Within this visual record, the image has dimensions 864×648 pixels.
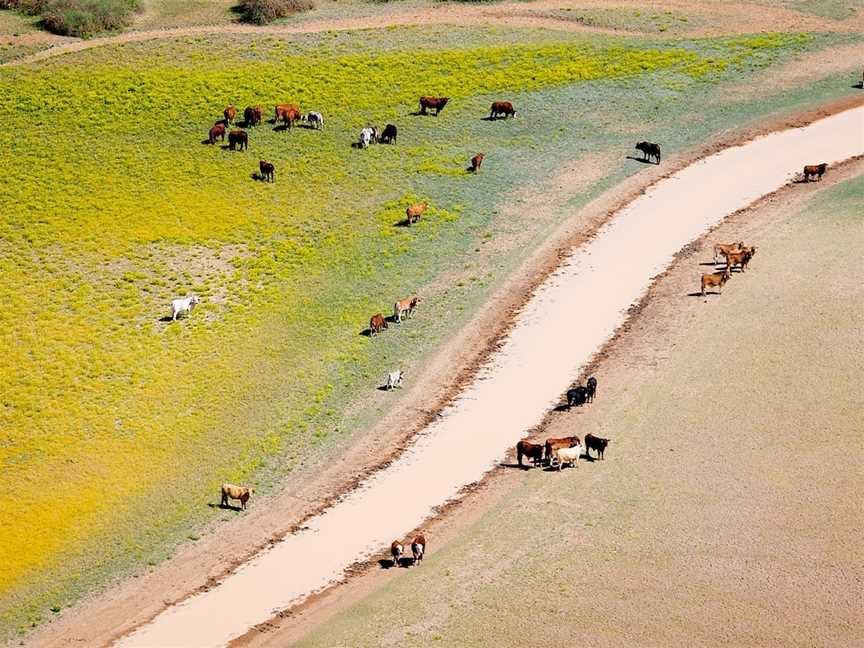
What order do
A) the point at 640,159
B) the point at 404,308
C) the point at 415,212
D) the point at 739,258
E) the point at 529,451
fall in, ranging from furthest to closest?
the point at 640,159
the point at 415,212
the point at 739,258
the point at 404,308
the point at 529,451

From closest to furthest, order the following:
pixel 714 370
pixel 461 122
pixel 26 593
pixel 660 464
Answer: pixel 26 593 → pixel 660 464 → pixel 714 370 → pixel 461 122

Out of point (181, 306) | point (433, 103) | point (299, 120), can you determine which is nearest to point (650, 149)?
point (433, 103)

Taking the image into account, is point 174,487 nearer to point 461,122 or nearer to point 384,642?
point 384,642

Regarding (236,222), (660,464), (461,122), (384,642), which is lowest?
(384,642)

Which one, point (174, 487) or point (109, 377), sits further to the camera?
point (109, 377)

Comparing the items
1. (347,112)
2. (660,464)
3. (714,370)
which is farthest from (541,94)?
(660,464)

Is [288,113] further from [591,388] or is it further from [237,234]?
[591,388]

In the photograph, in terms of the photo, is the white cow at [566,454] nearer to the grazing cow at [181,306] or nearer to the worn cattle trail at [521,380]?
the worn cattle trail at [521,380]
